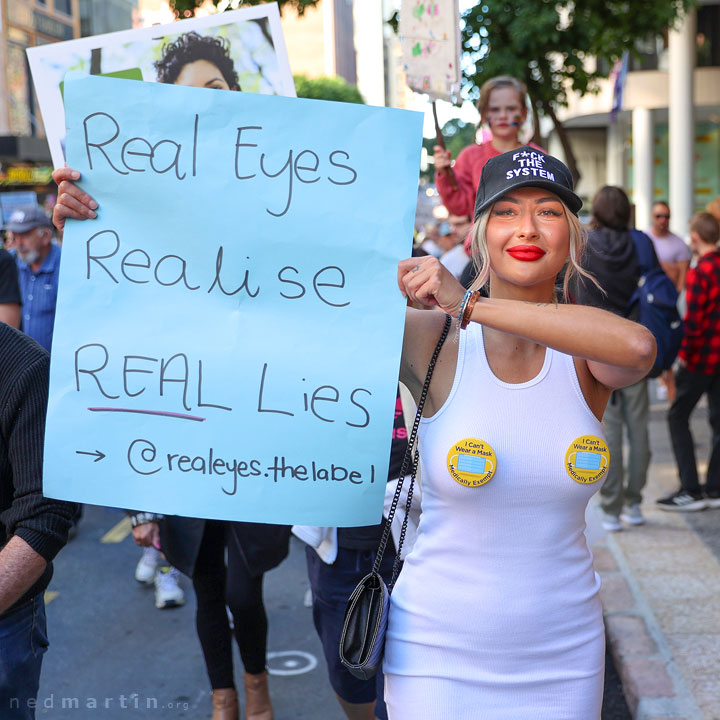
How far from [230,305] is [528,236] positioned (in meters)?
0.67

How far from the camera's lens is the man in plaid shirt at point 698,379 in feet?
21.9

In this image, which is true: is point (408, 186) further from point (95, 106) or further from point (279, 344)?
point (95, 106)

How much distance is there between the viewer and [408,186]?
2.24 m

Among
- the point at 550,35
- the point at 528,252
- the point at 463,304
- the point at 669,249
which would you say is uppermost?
the point at 550,35

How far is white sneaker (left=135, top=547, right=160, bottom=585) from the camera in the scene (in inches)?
229

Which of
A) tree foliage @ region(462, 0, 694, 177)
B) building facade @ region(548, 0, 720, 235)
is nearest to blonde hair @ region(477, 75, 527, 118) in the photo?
tree foliage @ region(462, 0, 694, 177)

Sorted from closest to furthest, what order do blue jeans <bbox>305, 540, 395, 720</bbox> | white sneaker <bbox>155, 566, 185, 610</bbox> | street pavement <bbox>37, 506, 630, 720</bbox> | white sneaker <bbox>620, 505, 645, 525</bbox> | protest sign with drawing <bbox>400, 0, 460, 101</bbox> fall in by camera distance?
blue jeans <bbox>305, 540, 395, 720</bbox>, street pavement <bbox>37, 506, 630, 720</bbox>, protest sign with drawing <bbox>400, 0, 460, 101</bbox>, white sneaker <bbox>155, 566, 185, 610</bbox>, white sneaker <bbox>620, 505, 645, 525</bbox>

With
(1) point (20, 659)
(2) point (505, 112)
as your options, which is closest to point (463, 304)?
(1) point (20, 659)

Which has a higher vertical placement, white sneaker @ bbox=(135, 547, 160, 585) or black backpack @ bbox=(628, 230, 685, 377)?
black backpack @ bbox=(628, 230, 685, 377)

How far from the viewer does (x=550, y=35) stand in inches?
388

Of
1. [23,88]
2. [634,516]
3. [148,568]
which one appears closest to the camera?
[148,568]

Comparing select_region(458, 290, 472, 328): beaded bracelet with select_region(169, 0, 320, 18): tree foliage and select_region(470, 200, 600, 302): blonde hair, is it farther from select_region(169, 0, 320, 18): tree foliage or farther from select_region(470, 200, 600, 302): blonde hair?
select_region(169, 0, 320, 18): tree foliage

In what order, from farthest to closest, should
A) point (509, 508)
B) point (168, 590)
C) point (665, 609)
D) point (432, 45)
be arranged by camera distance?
point (168, 590)
point (665, 609)
point (432, 45)
point (509, 508)

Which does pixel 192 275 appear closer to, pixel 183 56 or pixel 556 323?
pixel 556 323
